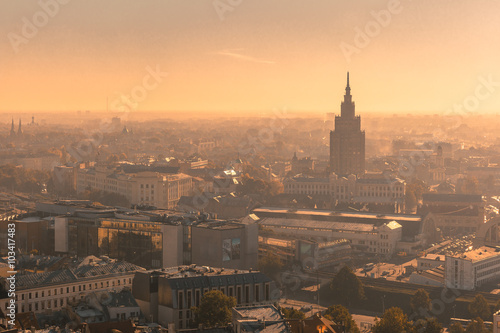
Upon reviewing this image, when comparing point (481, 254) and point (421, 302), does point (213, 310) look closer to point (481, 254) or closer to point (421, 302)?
point (421, 302)

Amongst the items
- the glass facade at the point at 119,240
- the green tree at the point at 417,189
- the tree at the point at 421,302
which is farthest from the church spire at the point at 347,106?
the tree at the point at 421,302

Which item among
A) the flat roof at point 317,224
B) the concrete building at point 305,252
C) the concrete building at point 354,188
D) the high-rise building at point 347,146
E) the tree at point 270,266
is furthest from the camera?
the high-rise building at point 347,146

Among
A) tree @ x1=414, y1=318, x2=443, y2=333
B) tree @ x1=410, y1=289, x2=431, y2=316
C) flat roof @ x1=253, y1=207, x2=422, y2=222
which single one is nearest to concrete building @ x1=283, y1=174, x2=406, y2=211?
flat roof @ x1=253, y1=207, x2=422, y2=222

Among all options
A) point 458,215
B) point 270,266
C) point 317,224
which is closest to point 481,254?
point 270,266

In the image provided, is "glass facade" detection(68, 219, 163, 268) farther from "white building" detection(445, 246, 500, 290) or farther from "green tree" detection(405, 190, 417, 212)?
"green tree" detection(405, 190, 417, 212)

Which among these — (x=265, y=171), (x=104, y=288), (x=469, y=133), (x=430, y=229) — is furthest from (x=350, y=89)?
(x=469, y=133)

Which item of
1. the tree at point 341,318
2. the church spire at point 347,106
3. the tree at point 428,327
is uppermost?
the church spire at point 347,106

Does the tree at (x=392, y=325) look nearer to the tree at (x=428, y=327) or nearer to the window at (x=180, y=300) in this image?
the tree at (x=428, y=327)
